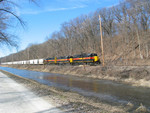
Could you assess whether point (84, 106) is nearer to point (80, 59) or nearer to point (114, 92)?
point (114, 92)

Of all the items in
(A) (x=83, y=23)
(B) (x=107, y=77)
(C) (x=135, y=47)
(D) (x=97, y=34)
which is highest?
(A) (x=83, y=23)

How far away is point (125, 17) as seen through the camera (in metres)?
40.5

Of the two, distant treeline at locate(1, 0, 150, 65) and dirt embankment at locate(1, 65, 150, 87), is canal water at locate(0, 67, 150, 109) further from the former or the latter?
distant treeline at locate(1, 0, 150, 65)

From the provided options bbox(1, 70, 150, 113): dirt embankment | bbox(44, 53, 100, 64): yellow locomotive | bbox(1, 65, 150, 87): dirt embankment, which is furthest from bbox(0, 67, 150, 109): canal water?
bbox(44, 53, 100, 64): yellow locomotive

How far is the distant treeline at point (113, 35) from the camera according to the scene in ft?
109

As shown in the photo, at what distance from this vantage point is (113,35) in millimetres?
49469

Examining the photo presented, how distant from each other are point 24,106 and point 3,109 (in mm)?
787

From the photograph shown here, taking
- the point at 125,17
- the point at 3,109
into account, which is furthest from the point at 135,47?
the point at 3,109

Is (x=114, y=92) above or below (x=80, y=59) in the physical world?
below

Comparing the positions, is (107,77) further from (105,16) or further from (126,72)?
(105,16)

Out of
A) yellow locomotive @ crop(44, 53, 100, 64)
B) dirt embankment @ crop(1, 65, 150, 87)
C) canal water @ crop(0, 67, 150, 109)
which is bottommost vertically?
canal water @ crop(0, 67, 150, 109)

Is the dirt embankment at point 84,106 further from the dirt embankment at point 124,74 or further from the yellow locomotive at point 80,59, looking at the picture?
the yellow locomotive at point 80,59

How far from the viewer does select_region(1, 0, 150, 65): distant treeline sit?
3330cm

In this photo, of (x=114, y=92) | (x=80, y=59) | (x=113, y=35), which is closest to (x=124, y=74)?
(x=114, y=92)
